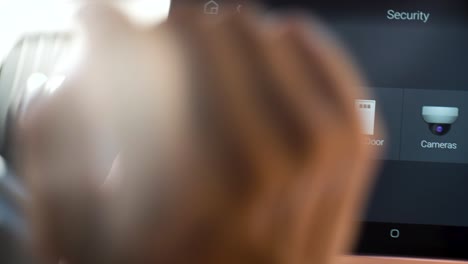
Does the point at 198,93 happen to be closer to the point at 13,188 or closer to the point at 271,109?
the point at 271,109

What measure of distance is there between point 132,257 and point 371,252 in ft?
1.40

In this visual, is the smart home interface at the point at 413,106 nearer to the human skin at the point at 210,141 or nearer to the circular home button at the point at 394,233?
the circular home button at the point at 394,233

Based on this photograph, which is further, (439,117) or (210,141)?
(439,117)

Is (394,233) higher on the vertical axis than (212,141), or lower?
lower

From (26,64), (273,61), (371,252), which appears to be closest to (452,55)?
(371,252)

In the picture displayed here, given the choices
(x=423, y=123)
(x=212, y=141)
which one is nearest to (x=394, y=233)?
(x=423, y=123)

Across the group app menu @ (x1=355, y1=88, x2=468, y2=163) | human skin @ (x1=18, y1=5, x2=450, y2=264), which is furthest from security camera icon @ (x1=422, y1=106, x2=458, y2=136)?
human skin @ (x1=18, y1=5, x2=450, y2=264)

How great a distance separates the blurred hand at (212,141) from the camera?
0.21 m

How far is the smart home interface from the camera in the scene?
0.61 metres

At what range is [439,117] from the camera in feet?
2.03

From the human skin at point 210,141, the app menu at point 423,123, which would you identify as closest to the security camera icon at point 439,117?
the app menu at point 423,123

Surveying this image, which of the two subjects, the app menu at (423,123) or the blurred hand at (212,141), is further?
the app menu at (423,123)

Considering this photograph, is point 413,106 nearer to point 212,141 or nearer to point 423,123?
point 423,123

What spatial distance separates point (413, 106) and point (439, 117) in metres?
0.03
